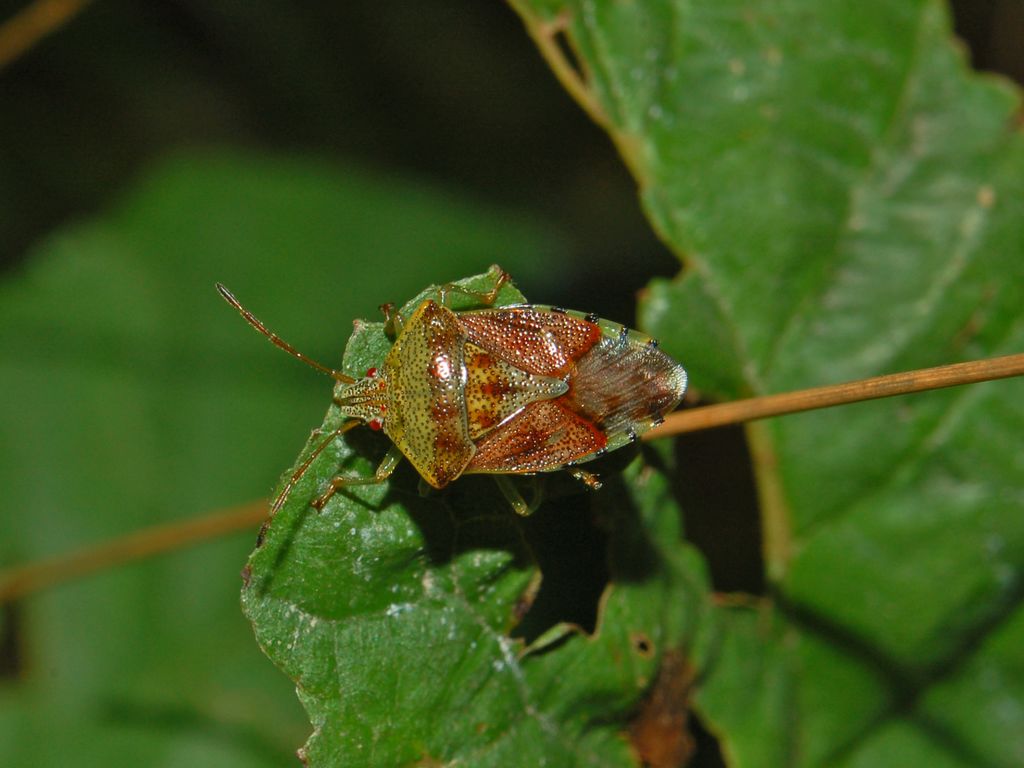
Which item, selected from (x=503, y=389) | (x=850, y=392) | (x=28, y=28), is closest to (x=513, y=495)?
(x=503, y=389)

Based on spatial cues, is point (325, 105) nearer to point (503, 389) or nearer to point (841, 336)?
point (503, 389)

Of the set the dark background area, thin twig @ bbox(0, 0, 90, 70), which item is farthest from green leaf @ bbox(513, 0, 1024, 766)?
thin twig @ bbox(0, 0, 90, 70)

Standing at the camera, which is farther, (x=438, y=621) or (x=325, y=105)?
(x=325, y=105)

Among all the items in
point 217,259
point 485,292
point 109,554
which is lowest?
point 109,554

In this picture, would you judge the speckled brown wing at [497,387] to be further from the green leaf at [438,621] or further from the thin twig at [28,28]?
the thin twig at [28,28]

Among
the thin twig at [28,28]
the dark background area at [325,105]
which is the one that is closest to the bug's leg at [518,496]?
the dark background area at [325,105]

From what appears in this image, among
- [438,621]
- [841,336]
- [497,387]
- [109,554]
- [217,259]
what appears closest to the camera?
[438,621]

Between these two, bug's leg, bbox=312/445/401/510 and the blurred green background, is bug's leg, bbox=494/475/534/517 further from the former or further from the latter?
the blurred green background

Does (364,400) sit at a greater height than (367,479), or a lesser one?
greater
